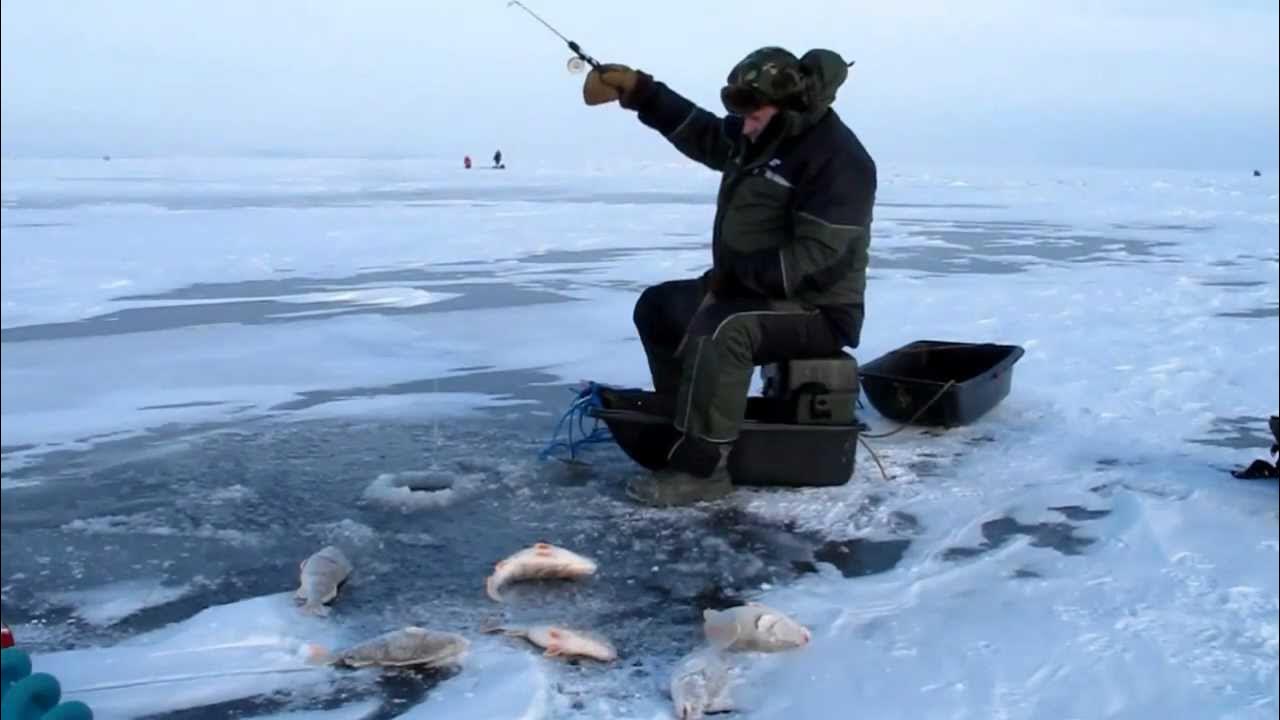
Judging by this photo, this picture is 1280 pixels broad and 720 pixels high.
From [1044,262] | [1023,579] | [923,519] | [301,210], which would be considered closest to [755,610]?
[1023,579]

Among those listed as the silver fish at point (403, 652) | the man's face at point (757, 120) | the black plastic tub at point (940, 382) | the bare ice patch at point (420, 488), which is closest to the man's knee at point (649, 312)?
the man's face at point (757, 120)

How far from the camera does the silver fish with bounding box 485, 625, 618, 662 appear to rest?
121 inches

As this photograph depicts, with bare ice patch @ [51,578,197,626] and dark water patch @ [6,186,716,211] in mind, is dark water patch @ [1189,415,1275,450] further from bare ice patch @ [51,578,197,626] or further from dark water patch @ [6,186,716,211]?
dark water patch @ [6,186,716,211]

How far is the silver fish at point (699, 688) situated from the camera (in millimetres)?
2795

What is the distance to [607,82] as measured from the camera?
4812 mm

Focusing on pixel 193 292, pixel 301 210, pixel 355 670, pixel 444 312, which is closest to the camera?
pixel 355 670

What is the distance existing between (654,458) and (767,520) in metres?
0.59

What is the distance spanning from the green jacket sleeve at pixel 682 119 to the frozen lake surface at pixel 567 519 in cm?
127

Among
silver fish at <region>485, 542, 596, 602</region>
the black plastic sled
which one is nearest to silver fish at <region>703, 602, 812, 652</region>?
silver fish at <region>485, 542, 596, 602</region>

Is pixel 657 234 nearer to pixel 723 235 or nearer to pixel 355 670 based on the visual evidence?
pixel 723 235

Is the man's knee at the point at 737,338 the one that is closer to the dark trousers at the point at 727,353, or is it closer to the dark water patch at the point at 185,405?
the dark trousers at the point at 727,353

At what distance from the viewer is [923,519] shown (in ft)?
13.8

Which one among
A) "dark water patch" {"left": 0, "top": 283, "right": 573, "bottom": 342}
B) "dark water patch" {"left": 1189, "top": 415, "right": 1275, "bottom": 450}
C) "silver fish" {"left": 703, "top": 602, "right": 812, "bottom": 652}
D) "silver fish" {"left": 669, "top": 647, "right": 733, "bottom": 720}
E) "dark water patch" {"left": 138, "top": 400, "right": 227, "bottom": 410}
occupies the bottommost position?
"silver fish" {"left": 669, "top": 647, "right": 733, "bottom": 720}

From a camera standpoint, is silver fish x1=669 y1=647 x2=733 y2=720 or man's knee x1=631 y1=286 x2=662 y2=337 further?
man's knee x1=631 y1=286 x2=662 y2=337
